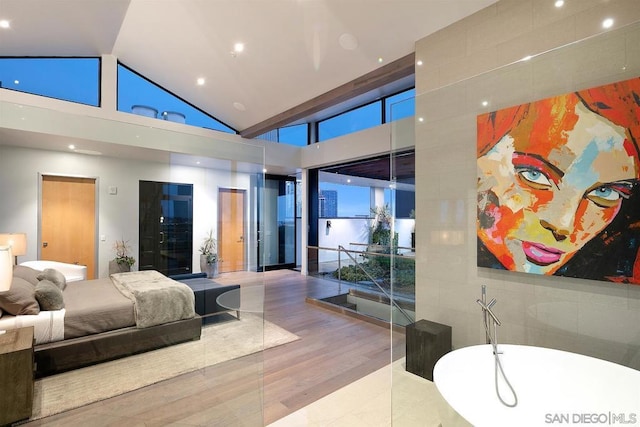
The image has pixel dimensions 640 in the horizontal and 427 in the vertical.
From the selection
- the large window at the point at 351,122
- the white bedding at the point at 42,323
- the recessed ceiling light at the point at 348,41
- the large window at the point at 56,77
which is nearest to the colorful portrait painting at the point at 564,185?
the recessed ceiling light at the point at 348,41

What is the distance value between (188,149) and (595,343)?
312 cm

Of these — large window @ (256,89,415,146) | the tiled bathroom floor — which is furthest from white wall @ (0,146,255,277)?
large window @ (256,89,415,146)

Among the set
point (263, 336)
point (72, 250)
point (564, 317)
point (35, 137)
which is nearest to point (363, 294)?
point (263, 336)

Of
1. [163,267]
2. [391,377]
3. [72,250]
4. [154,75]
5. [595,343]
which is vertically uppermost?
[154,75]

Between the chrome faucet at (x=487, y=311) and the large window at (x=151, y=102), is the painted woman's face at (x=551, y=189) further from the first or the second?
the large window at (x=151, y=102)

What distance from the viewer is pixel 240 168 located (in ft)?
8.99

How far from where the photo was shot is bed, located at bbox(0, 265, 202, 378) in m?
2.23

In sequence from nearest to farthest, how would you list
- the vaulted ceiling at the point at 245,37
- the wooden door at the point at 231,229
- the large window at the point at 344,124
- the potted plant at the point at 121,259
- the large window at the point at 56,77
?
the potted plant at the point at 121,259 < the wooden door at the point at 231,229 < the vaulted ceiling at the point at 245,37 < the large window at the point at 56,77 < the large window at the point at 344,124

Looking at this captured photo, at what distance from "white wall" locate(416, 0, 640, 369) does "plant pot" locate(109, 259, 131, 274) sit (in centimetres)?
248

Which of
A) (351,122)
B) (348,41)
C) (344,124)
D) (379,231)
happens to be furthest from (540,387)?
(344,124)

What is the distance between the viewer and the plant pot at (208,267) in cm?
252

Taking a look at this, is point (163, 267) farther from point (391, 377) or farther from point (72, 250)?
point (391, 377)

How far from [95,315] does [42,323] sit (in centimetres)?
34

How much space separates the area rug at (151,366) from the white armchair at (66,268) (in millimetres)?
829
